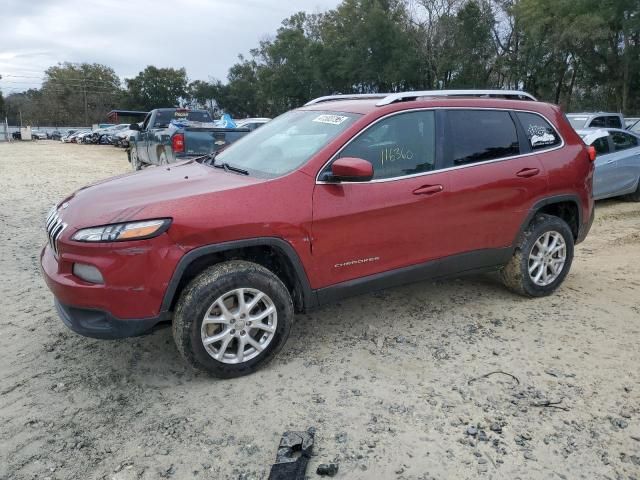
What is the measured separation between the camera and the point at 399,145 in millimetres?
3934

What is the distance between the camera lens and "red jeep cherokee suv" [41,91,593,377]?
3131mm

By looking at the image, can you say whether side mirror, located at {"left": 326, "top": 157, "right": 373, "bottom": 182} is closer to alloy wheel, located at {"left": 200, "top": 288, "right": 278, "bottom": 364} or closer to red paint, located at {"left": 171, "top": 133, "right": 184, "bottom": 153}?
alloy wheel, located at {"left": 200, "top": 288, "right": 278, "bottom": 364}

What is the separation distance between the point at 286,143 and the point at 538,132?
229 centimetres

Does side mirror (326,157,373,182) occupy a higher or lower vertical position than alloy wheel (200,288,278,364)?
higher

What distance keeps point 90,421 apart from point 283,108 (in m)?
51.5

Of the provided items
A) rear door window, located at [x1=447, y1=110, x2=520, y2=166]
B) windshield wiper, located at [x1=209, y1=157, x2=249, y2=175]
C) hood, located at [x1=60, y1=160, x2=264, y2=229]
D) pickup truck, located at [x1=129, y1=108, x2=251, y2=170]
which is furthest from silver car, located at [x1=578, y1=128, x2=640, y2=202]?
hood, located at [x1=60, y1=160, x2=264, y2=229]

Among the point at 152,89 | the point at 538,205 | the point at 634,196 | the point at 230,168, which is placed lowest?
the point at 634,196

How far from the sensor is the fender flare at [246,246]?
10.4ft

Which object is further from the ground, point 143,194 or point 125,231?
point 143,194

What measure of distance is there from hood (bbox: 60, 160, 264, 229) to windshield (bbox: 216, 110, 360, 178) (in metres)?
0.23

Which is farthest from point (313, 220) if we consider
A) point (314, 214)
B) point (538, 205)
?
point (538, 205)

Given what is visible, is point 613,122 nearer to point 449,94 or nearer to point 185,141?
point 185,141

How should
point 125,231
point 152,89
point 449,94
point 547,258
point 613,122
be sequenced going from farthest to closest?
point 152,89
point 613,122
point 547,258
point 449,94
point 125,231

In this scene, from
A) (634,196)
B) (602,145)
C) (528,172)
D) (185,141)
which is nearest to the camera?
(528,172)
